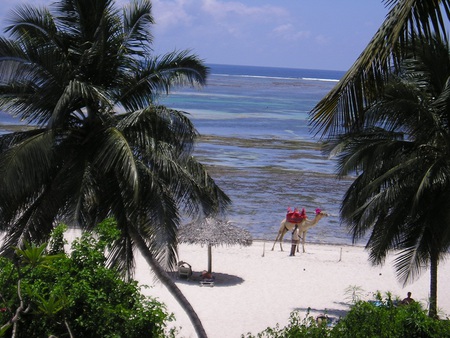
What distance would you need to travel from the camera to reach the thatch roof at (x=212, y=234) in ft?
54.0

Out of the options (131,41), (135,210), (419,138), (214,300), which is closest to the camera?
(135,210)

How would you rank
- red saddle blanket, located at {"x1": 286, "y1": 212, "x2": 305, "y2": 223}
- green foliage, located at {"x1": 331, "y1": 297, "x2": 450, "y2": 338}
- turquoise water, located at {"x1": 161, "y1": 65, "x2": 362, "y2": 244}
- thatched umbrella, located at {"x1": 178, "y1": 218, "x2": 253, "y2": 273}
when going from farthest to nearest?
turquoise water, located at {"x1": 161, "y1": 65, "x2": 362, "y2": 244} < red saddle blanket, located at {"x1": 286, "y1": 212, "x2": 305, "y2": 223} < thatched umbrella, located at {"x1": 178, "y1": 218, "x2": 253, "y2": 273} < green foliage, located at {"x1": 331, "y1": 297, "x2": 450, "y2": 338}

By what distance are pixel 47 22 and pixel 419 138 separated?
5935 mm

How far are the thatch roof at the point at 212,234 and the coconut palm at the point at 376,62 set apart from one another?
11558mm

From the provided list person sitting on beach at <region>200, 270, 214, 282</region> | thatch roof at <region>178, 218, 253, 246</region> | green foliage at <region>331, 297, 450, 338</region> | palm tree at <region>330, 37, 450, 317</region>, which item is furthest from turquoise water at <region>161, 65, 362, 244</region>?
green foliage at <region>331, 297, 450, 338</region>

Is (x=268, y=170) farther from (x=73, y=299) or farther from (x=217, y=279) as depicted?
(x=73, y=299)

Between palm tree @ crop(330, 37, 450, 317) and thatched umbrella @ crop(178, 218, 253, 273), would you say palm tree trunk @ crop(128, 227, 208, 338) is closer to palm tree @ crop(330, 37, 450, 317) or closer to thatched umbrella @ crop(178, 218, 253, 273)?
palm tree @ crop(330, 37, 450, 317)

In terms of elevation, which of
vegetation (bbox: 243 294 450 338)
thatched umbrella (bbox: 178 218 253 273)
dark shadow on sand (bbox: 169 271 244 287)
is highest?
thatched umbrella (bbox: 178 218 253 273)

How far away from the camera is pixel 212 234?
16.6m

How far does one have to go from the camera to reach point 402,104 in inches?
418

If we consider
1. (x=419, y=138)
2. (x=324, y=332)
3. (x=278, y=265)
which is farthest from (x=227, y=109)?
(x=324, y=332)

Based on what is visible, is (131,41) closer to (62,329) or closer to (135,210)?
(135,210)

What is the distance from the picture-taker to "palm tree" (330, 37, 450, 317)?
1073 cm

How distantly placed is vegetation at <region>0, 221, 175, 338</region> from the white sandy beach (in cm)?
665
